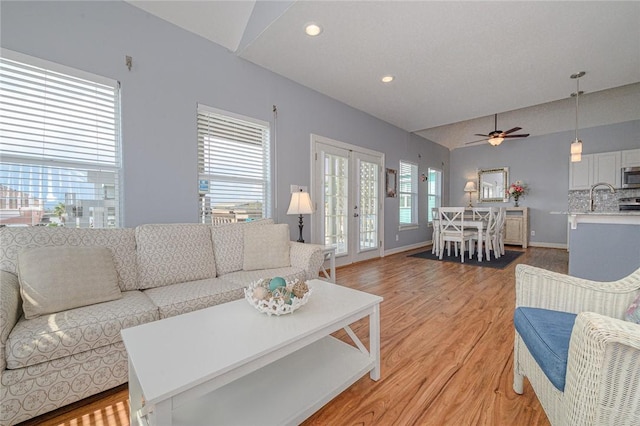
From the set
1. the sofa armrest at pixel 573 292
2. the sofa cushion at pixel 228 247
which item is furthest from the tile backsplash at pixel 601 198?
the sofa cushion at pixel 228 247

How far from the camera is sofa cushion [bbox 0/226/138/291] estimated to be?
5.02ft

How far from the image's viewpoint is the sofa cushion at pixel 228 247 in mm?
2355

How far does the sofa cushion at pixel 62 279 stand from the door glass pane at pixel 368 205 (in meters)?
3.66

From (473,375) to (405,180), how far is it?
4.72m

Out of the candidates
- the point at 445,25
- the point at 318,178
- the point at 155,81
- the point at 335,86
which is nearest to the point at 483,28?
the point at 445,25

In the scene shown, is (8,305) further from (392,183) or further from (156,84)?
(392,183)

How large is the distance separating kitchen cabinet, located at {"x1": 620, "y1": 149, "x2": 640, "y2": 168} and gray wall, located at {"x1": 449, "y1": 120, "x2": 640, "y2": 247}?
0.34 m

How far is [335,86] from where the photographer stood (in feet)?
12.0

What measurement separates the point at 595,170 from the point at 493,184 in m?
1.90

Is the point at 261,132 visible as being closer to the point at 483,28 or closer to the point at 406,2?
the point at 406,2

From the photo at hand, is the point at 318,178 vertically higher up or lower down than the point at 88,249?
higher up

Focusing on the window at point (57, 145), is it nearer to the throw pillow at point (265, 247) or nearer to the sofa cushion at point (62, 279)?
the sofa cushion at point (62, 279)

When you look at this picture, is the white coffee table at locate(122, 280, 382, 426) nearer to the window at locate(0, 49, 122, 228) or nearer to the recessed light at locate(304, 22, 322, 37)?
the window at locate(0, 49, 122, 228)

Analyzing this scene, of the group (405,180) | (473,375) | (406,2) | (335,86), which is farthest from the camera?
(405,180)
